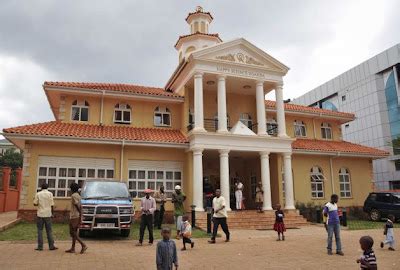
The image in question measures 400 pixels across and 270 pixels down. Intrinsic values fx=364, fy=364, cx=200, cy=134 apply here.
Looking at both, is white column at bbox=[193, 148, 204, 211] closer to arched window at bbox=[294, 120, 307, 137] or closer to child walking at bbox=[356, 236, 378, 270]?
arched window at bbox=[294, 120, 307, 137]

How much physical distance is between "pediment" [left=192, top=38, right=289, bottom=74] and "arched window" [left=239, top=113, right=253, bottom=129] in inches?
139

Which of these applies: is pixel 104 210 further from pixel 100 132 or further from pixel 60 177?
pixel 100 132

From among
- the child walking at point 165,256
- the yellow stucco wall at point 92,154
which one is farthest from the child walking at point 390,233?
the yellow stucco wall at point 92,154

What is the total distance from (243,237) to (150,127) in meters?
9.21

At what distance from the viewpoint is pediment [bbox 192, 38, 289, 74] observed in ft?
63.4

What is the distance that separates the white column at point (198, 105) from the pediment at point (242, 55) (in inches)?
46.1

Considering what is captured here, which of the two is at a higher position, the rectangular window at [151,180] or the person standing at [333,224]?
the rectangular window at [151,180]

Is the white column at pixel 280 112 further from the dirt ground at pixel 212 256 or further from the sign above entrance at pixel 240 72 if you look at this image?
the dirt ground at pixel 212 256

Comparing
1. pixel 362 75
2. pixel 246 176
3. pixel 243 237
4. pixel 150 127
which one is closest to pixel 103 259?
pixel 243 237

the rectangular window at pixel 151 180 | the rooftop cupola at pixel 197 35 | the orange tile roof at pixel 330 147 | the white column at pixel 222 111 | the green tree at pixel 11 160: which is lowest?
the rectangular window at pixel 151 180

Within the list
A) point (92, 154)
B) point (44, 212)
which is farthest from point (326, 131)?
point (44, 212)

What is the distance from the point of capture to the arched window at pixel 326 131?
83.9 feet

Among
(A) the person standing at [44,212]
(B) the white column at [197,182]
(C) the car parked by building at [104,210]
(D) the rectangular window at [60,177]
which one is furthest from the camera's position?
(B) the white column at [197,182]

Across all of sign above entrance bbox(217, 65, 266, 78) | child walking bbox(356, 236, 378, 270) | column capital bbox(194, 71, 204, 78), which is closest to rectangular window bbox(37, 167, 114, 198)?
column capital bbox(194, 71, 204, 78)
